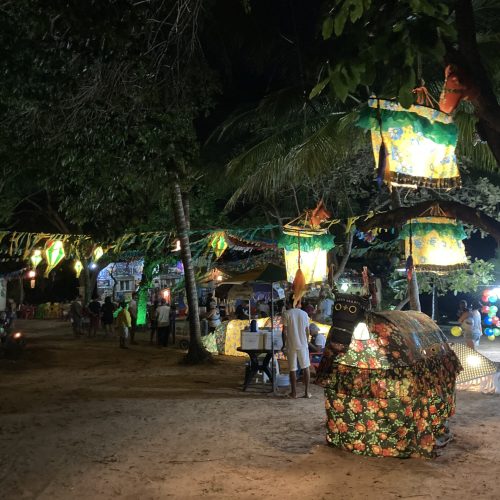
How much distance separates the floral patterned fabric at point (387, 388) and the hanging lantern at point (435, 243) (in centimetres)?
303

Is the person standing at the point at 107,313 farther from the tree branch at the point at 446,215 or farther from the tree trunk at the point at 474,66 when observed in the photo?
the tree trunk at the point at 474,66

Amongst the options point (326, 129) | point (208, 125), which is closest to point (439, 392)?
point (326, 129)

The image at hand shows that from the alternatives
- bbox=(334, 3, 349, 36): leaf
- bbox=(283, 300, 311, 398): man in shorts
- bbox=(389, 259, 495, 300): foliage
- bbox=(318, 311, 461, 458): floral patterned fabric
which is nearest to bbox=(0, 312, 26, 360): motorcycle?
bbox=(283, 300, 311, 398): man in shorts

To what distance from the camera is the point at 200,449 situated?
6.12 meters

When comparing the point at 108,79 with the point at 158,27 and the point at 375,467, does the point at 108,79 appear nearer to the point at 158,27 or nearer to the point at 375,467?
the point at 158,27

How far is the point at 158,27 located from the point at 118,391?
638 cm

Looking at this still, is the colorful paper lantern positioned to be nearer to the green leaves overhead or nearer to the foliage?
the foliage

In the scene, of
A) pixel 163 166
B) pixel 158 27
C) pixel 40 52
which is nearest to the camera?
pixel 40 52

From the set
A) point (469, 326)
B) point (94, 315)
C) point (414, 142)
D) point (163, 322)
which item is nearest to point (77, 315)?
point (94, 315)

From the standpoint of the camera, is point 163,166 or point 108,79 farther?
point 163,166

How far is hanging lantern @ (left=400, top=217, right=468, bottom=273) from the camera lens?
8.46 m

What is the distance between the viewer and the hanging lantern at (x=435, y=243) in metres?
8.46

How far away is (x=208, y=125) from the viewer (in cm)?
1814

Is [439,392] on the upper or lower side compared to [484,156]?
lower
